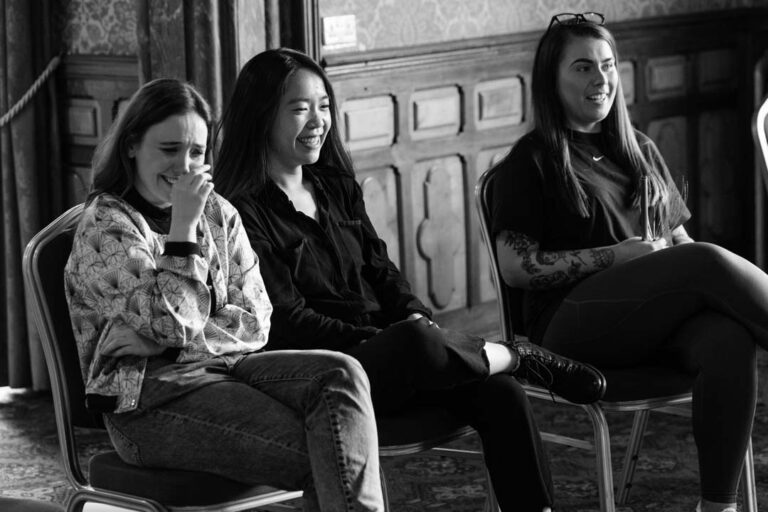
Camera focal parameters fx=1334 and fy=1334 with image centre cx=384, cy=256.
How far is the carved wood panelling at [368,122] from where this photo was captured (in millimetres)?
4082

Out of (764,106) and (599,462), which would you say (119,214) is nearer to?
(599,462)

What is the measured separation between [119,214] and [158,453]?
378mm

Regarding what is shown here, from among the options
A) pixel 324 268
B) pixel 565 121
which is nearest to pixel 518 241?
pixel 565 121

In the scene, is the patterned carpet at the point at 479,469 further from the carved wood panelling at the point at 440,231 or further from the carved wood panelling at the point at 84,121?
the carved wood panelling at the point at 84,121

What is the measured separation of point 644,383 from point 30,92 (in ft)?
7.45

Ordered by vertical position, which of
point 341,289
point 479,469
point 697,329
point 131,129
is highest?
point 131,129

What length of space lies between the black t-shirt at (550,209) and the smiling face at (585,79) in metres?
0.08

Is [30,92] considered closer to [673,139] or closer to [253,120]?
[253,120]

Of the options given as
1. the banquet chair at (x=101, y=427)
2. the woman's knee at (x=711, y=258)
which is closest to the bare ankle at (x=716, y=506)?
the woman's knee at (x=711, y=258)

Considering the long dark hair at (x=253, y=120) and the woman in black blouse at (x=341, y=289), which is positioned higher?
the long dark hair at (x=253, y=120)

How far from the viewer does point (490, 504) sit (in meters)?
2.65

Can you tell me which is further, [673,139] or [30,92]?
[673,139]

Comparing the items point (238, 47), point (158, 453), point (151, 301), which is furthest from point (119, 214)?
point (238, 47)

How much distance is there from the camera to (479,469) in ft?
11.0
